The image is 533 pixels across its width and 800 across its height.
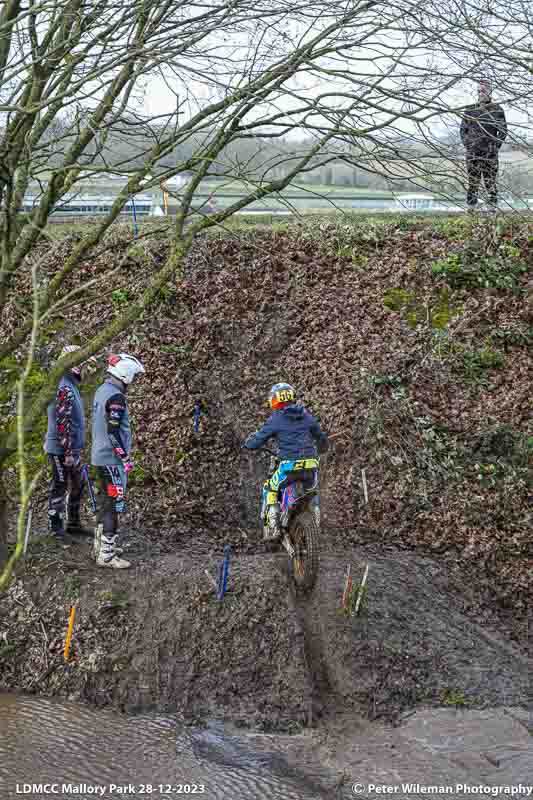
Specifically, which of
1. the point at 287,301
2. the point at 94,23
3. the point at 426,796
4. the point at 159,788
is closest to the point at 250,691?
the point at 159,788

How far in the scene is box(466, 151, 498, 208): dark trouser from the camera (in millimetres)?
6551

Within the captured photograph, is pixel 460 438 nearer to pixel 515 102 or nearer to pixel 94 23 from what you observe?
pixel 515 102

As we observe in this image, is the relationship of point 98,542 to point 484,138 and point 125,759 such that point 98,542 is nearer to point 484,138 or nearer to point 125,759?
point 125,759

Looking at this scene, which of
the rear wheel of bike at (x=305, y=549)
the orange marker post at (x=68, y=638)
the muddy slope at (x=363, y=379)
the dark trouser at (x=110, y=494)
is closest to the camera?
the orange marker post at (x=68, y=638)

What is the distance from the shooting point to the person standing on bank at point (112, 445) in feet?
26.1

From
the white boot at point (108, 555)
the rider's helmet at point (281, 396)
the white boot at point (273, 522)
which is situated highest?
the rider's helmet at point (281, 396)

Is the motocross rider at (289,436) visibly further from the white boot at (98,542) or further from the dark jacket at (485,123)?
the dark jacket at (485,123)

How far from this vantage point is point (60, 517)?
8.80 m

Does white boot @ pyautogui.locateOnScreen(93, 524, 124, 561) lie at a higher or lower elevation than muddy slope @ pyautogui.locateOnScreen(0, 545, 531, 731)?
higher

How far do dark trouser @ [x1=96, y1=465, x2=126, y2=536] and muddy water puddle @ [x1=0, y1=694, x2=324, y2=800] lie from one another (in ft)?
6.16

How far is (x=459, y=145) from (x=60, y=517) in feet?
18.8

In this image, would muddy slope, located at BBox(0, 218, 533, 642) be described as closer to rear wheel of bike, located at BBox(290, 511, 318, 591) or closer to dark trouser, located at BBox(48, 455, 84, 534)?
dark trouser, located at BBox(48, 455, 84, 534)

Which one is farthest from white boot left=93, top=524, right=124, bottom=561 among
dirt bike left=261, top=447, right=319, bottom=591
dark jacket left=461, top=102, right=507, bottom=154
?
dark jacket left=461, top=102, right=507, bottom=154

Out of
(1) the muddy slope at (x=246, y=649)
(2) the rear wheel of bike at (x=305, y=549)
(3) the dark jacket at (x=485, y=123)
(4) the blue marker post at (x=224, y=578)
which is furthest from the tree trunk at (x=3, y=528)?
(3) the dark jacket at (x=485, y=123)
